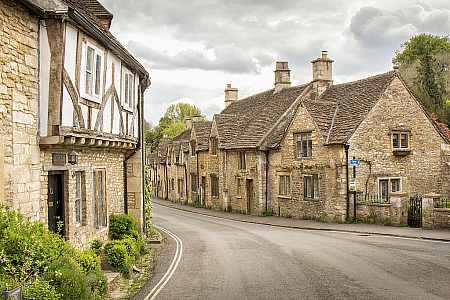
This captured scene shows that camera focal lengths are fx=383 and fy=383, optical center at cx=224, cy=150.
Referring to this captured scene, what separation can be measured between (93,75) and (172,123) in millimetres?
68874

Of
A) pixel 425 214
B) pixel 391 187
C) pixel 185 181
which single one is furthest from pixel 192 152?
pixel 425 214

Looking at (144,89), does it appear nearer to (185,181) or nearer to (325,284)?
(325,284)

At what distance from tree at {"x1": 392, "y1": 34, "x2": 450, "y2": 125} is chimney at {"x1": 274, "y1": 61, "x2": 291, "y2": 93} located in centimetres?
1352

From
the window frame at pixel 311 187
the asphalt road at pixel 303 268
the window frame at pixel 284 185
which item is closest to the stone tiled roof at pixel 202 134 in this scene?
the window frame at pixel 284 185

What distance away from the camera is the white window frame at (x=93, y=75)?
9742 mm

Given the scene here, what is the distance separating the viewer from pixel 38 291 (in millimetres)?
5898

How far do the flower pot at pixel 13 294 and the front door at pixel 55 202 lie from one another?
11.3ft

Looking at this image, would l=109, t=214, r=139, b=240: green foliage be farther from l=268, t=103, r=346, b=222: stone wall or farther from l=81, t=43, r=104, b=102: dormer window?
l=268, t=103, r=346, b=222: stone wall

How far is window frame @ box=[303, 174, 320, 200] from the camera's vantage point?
23128 millimetres

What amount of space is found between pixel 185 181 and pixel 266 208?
1495 cm

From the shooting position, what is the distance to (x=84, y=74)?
974 cm

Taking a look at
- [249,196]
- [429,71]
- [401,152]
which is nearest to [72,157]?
[401,152]

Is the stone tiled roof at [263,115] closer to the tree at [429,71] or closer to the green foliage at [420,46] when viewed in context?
the tree at [429,71]

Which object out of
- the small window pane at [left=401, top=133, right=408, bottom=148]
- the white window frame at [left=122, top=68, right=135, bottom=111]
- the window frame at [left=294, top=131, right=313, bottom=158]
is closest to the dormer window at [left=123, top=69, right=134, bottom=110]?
the white window frame at [left=122, top=68, right=135, bottom=111]
